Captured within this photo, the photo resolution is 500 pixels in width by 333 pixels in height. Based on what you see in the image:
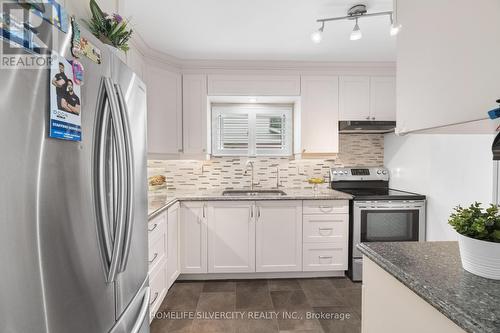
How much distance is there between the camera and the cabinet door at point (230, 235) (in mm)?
2477

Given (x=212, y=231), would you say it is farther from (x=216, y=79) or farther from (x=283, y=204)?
(x=216, y=79)

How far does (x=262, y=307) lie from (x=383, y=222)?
1.55 m

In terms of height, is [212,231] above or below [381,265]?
below

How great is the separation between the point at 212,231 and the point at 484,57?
2.37 m

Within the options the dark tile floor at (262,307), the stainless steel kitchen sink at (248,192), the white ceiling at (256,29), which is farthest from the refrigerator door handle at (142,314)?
the white ceiling at (256,29)

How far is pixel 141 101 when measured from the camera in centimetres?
120

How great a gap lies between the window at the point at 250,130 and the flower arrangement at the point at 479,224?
2.40m

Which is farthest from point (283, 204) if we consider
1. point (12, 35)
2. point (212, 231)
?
point (12, 35)

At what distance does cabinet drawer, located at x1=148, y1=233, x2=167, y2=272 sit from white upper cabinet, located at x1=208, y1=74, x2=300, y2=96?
172cm

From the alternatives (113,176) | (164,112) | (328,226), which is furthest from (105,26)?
(328,226)

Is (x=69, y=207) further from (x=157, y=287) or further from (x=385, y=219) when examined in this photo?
(x=385, y=219)

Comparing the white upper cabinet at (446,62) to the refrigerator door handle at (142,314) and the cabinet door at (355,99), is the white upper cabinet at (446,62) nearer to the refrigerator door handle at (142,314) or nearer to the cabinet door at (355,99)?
the refrigerator door handle at (142,314)

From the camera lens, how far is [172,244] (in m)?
2.26

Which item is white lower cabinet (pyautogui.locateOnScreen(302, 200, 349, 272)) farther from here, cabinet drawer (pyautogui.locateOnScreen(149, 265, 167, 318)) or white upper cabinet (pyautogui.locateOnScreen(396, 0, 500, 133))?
white upper cabinet (pyautogui.locateOnScreen(396, 0, 500, 133))
